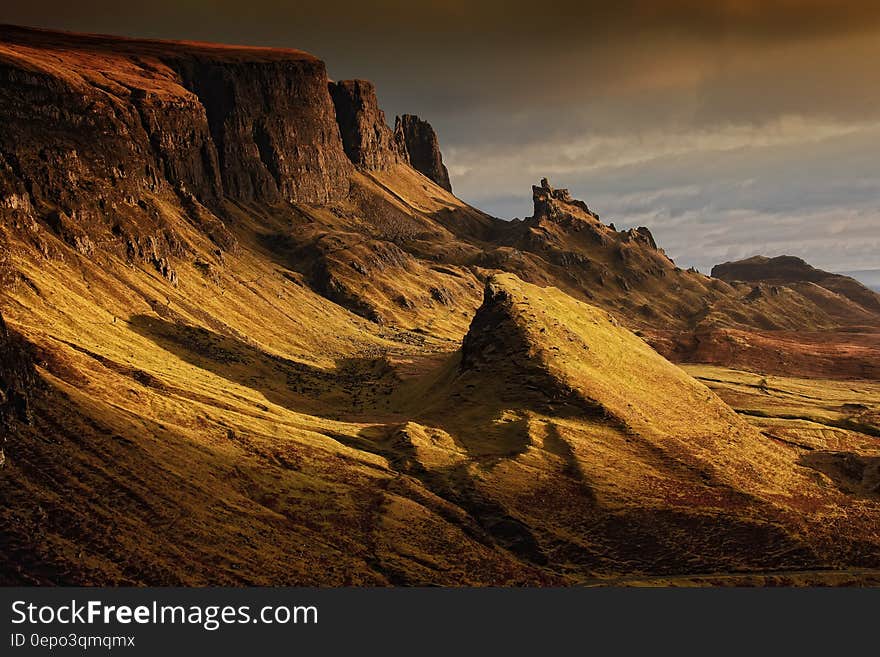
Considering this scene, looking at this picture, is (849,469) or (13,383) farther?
(849,469)

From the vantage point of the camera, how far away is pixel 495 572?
108000 millimetres

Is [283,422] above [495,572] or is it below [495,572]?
above

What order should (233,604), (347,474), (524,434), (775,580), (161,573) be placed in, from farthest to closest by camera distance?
(524,434), (347,474), (775,580), (161,573), (233,604)

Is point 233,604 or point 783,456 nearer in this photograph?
point 233,604

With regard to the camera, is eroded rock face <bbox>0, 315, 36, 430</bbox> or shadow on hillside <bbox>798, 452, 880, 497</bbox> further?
shadow on hillside <bbox>798, 452, 880, 497</bbox>

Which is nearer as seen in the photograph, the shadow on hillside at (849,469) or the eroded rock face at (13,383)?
the eroded rock face at (13,383)

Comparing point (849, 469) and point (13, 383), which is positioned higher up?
point (13, 383)

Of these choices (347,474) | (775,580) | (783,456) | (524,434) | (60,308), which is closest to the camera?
(775,580)

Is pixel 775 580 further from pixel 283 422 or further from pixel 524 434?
pixel 283 422

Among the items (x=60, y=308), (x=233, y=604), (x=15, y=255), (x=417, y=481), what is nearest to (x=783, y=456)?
(x=417, y=481)

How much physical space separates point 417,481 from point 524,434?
2689cm

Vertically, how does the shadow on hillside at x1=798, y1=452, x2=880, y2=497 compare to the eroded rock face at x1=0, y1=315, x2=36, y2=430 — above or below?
below

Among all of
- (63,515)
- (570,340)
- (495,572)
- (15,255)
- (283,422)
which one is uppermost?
(15,255)

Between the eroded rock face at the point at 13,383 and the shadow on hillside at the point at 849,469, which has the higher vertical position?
the eroded rock face at the point at 13,383
